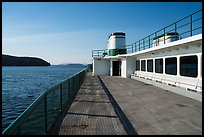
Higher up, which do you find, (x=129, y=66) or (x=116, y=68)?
(x=129, y=66)

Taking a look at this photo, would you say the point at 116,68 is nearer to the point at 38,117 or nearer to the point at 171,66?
the point at 171,66

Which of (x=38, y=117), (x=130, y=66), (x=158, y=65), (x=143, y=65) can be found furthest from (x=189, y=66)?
(x=130, y=66)

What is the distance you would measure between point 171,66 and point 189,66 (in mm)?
2580

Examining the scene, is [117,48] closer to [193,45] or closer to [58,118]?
[193,45]

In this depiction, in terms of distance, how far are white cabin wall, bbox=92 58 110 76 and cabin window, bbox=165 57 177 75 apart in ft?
52.7

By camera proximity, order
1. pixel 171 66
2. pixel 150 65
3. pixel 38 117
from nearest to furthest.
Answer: pixel 38 117
pixel 171 66
pixel 150 65

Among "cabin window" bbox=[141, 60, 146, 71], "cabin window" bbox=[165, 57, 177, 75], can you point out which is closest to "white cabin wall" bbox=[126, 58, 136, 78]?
"cabin window" bbox=[141, 60, 146, 71]

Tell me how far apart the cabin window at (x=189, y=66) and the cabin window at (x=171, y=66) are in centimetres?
83

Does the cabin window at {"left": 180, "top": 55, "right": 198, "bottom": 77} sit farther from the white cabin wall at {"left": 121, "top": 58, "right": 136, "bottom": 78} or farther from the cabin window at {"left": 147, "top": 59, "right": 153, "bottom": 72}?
the white cabin wall at {"left": 121, "top": 58, "right": 136, "bottom": 78}

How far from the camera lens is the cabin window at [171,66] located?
1299 centimetres

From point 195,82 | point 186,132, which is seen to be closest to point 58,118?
point 186,132

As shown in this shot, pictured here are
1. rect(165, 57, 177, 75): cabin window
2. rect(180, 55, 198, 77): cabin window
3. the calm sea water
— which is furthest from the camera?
the calm sea water

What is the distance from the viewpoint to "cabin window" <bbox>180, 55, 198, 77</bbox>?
10604 mm

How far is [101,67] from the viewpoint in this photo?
30359 mm
